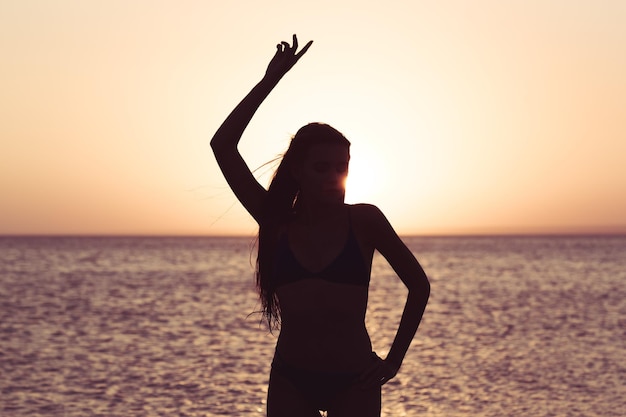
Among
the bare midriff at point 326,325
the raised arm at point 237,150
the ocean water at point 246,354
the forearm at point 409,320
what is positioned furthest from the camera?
the ocean water at point 246,354

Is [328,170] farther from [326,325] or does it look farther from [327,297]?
[326,325]

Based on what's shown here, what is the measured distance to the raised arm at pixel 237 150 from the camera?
4.07 metres

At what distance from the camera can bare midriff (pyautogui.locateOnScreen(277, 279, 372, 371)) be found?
3.82 metres

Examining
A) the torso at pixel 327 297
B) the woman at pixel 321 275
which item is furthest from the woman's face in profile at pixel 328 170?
the torso at pixel 327 297

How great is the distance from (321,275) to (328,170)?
1.40 ft

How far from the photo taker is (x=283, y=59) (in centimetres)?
417

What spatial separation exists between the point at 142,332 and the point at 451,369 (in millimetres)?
12389

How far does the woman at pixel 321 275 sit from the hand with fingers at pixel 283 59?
140mm

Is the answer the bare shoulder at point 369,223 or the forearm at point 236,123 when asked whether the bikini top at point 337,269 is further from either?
the forearm at point 236,123

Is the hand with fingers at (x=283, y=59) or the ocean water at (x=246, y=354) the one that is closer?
the hand with fingers at (x=283, y=59)

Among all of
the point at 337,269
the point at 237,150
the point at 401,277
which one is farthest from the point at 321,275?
the point at 237,150

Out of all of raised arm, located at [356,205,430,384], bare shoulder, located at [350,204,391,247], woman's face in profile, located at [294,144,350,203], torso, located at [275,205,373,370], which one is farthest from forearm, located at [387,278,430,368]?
woman's face in profile, located at [294,144,350,203]

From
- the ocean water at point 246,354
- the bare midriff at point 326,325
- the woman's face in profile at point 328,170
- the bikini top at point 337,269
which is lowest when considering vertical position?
the ocean water at point 246,354

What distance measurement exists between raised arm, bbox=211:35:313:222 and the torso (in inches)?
12.0
